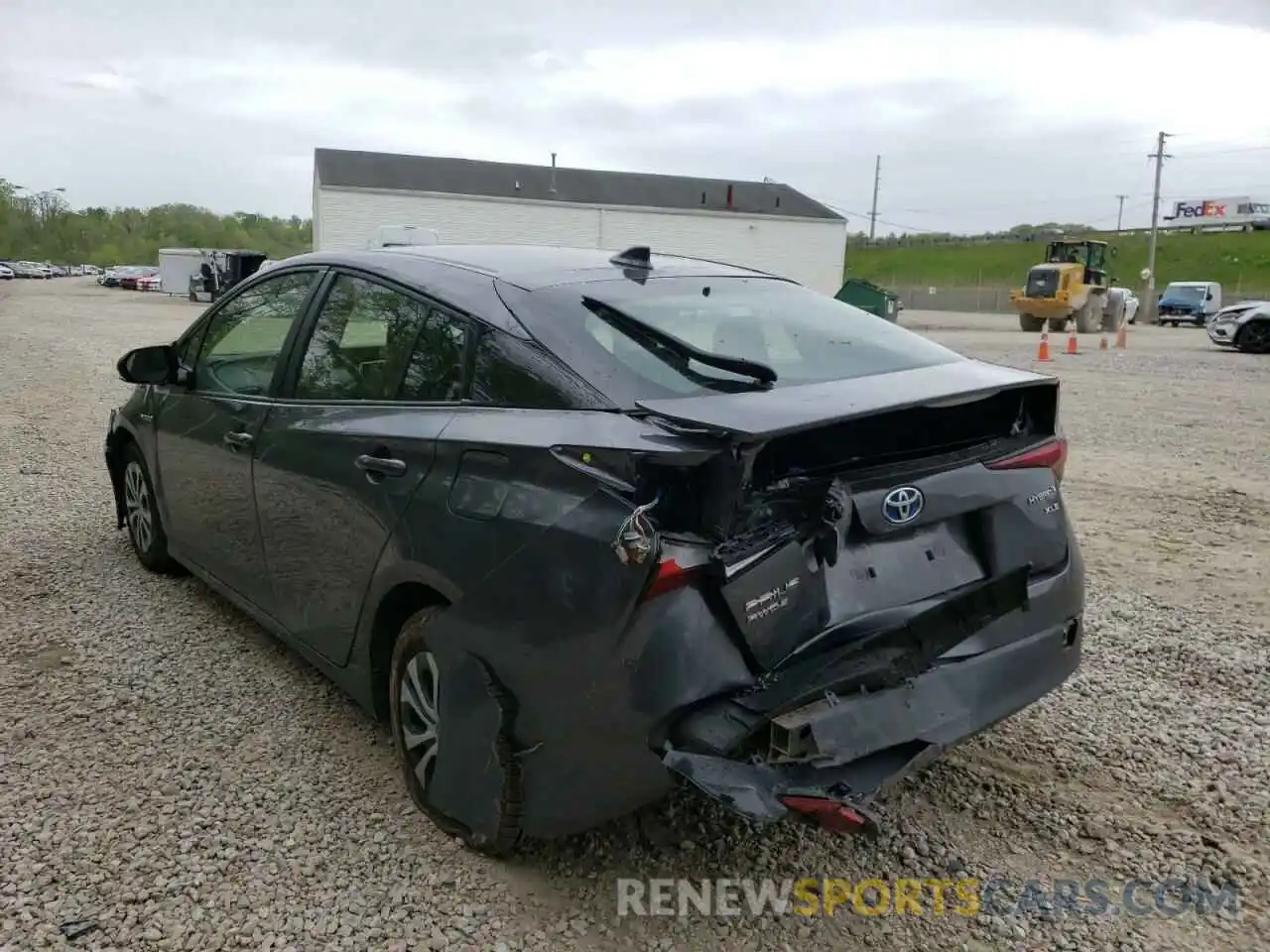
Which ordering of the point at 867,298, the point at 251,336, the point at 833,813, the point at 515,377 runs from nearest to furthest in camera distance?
the point at 833,813 → the point at 515,377 → the point at 251,336 → the point at 867,298

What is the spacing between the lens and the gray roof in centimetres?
4838

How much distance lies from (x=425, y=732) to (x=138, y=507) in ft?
9.72

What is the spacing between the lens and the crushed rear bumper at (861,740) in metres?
2.28

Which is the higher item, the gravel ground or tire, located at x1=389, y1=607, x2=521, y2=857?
tire, located at x1=389, y1=607, x2=521, y2=857

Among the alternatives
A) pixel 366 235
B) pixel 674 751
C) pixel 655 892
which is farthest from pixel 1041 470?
pixel 366 235

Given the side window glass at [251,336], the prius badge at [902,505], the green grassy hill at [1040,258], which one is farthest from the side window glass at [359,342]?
the green grassy hill at [1040,258]

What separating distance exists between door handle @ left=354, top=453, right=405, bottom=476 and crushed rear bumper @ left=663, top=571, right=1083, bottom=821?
118cm

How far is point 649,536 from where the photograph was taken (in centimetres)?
226

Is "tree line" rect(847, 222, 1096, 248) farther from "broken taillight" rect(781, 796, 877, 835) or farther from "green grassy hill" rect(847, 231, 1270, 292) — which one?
"broken taillight" rect(781, 796, 877, 835)

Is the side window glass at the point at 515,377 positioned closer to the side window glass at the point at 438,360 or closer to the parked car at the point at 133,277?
the side window glass at the point at 438,360

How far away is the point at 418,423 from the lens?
2957 millimetres

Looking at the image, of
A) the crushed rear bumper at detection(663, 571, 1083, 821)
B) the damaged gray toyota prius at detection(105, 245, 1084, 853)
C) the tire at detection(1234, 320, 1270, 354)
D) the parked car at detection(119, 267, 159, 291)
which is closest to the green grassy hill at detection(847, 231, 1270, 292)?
the parked car at detection(119, 267, 159, 291)

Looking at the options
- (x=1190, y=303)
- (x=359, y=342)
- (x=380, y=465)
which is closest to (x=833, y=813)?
(x=380, y=465)

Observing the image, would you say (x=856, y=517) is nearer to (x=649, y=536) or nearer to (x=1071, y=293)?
(x=649, y=536)
